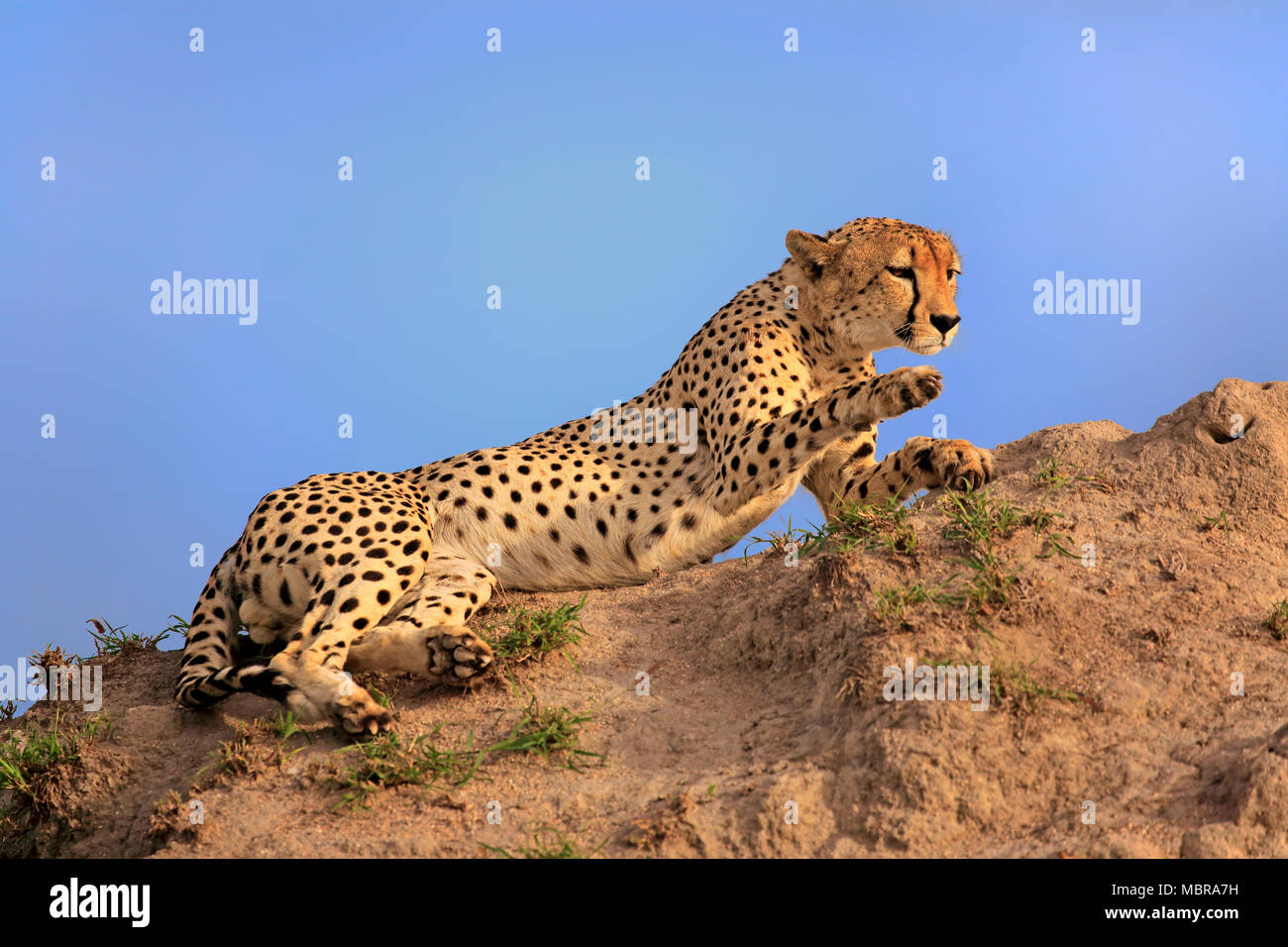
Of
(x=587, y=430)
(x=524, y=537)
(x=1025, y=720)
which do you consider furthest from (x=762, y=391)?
(x=1025, y=720)

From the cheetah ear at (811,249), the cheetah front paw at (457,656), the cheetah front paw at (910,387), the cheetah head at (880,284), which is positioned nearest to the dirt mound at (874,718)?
the cheetah front paw at (457,656)

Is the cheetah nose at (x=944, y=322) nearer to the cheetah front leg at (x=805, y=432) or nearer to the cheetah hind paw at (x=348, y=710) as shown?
the cheetah front leg at (x=805, y=432)

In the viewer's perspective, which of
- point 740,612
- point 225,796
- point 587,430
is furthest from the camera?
point 587,430

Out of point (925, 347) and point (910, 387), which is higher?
point (925, 347)

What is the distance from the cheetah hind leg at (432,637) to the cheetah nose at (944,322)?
10.1 feet

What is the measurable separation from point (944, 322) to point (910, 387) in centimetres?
148

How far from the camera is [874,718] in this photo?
4.19 meters

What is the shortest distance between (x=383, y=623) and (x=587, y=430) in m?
2.06

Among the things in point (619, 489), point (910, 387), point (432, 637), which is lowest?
point (432, 637)

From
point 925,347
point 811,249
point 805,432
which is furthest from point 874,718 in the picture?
point 811,249

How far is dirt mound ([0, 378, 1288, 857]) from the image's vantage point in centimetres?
388

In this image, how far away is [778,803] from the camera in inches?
155

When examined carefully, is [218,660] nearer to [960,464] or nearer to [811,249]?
[960,464]
